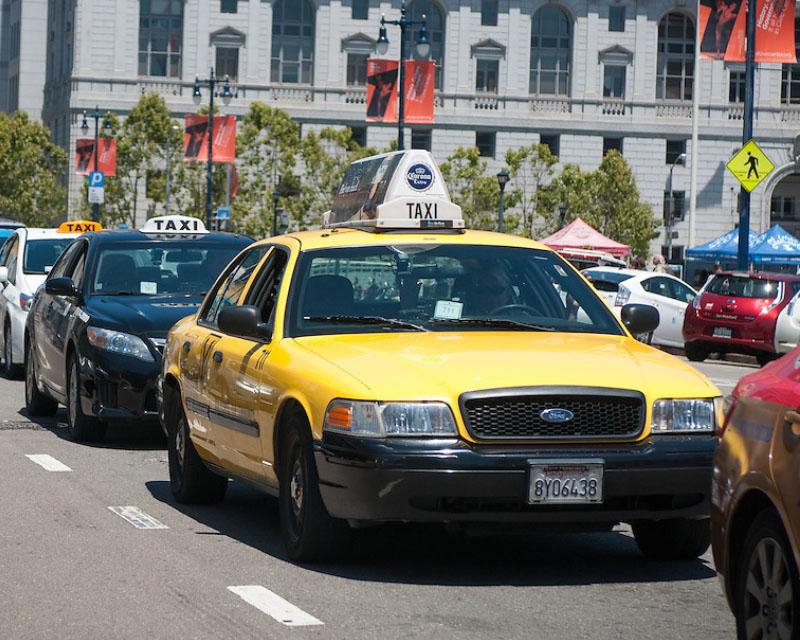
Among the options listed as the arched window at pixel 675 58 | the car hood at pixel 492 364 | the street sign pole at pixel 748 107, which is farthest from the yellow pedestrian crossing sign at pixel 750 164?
the arched window at pixel 675 58

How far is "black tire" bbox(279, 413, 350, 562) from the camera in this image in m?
7.96

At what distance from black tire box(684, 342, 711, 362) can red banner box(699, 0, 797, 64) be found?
18.9 ft

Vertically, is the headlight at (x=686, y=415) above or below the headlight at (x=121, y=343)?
below

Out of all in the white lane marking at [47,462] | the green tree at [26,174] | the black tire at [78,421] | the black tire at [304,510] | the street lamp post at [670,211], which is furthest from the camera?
the green tree at [26,174]

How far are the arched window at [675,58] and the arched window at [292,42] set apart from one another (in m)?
18.9

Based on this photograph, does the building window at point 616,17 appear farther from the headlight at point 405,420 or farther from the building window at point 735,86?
the headlight at point 405,420

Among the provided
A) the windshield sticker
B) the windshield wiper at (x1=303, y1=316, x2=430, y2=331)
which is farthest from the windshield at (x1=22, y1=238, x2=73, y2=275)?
the windshield sticker

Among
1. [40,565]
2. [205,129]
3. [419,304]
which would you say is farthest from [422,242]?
[205,129]

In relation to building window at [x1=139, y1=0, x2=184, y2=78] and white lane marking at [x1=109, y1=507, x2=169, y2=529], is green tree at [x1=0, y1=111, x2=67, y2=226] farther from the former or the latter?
white lane marking at [x1=109, y1=507, x2=169, y2=529]

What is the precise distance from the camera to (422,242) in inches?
370

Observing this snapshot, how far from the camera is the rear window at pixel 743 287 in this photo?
2894 centimetres

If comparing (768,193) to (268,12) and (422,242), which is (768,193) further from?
(422,242)

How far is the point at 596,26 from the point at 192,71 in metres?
21.7

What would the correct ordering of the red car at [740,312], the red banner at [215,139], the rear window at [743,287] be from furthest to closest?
1. the red banner at [215,139]
2. the rear window at [743,287]
3. the red car at [740,312]
